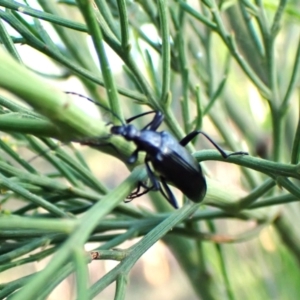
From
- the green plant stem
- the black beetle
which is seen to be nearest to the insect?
the black beetle

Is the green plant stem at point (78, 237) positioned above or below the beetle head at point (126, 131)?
below

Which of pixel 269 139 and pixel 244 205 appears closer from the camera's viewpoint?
pixel 244 205

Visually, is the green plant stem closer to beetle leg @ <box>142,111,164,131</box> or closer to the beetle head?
the beetle head

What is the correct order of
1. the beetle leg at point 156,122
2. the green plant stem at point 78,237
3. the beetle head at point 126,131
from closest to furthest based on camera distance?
1. the green plant stem at point 78,237
2. the beetle head at point 126,131
3. the beetle leg at point 156,122

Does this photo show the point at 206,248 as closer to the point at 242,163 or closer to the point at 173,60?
the point at 173,60

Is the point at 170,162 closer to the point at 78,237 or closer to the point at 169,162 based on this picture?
the point at 169,162

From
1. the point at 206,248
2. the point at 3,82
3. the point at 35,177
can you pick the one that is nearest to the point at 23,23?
Answer: the point at 35,177

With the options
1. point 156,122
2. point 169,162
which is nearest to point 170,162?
point 169,162

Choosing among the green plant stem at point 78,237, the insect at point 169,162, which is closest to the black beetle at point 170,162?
the insect at point 169,162

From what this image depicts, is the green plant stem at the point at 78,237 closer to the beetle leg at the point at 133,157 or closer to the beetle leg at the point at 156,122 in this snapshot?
the beetle leg at the point at 133,157
